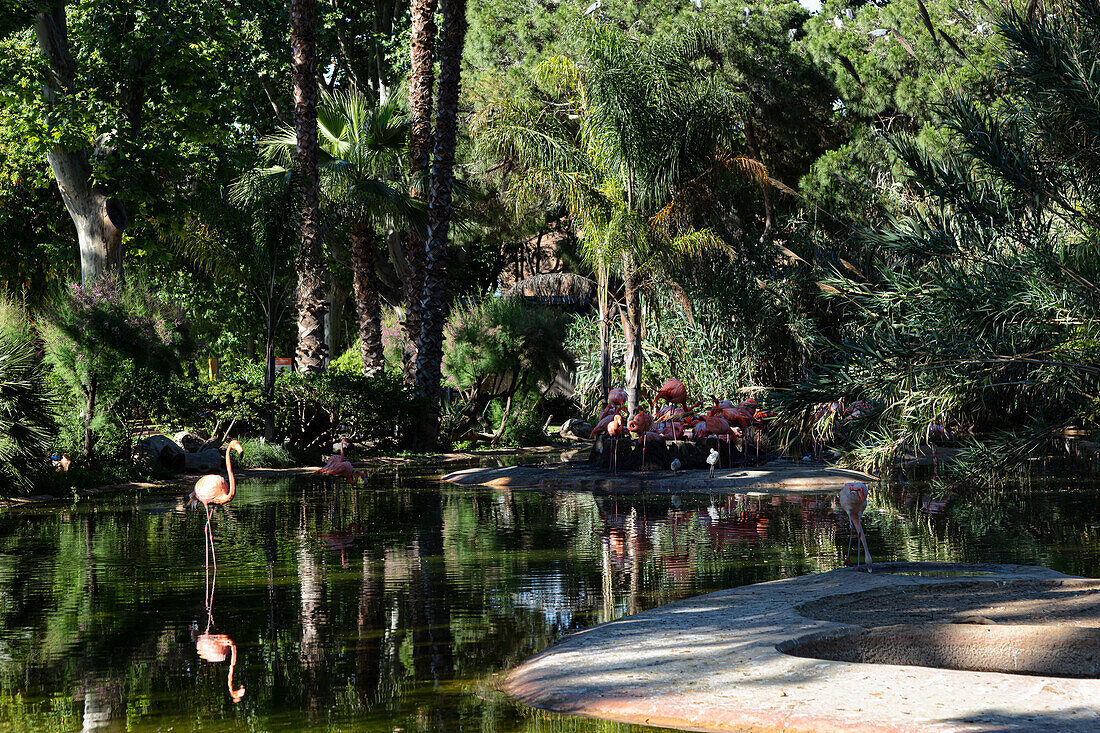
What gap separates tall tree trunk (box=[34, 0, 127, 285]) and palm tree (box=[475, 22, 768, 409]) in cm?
808

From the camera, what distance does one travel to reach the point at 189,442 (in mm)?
17391

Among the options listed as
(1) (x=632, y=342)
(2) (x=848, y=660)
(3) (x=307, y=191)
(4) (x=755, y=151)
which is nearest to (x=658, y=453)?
(1) (x=632, y=342)

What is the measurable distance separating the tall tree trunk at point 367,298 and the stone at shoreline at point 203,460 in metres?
4.87

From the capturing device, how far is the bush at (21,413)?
487 inches

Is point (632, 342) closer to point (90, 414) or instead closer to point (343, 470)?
point (343, 470)

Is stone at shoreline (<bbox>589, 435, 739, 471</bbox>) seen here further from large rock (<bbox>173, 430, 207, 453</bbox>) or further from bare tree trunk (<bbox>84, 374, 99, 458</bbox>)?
bare tree trunk (<bbox>84, 374, 99, 458</bbox>)

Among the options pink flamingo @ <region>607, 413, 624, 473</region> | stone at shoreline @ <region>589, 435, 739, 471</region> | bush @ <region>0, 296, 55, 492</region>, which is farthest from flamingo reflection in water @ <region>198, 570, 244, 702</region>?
stone at shoreline @ <region>589, 435, 739, 471</region>

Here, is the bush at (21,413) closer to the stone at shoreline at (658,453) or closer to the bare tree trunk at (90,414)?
the bare tree trunk at (90,414)

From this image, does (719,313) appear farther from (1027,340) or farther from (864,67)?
(1027,340)

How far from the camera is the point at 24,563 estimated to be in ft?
27.8

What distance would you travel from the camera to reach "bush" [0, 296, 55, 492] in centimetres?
1237

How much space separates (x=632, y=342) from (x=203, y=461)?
8.66 meters

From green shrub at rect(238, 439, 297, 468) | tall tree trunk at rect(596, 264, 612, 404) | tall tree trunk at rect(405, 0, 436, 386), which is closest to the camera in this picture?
green shrub at rect(238, 439, 297, 468)

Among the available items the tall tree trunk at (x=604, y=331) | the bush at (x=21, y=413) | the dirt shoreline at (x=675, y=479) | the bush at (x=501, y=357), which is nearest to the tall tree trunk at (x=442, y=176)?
the tall tree trunk at (x=604, y=331)
